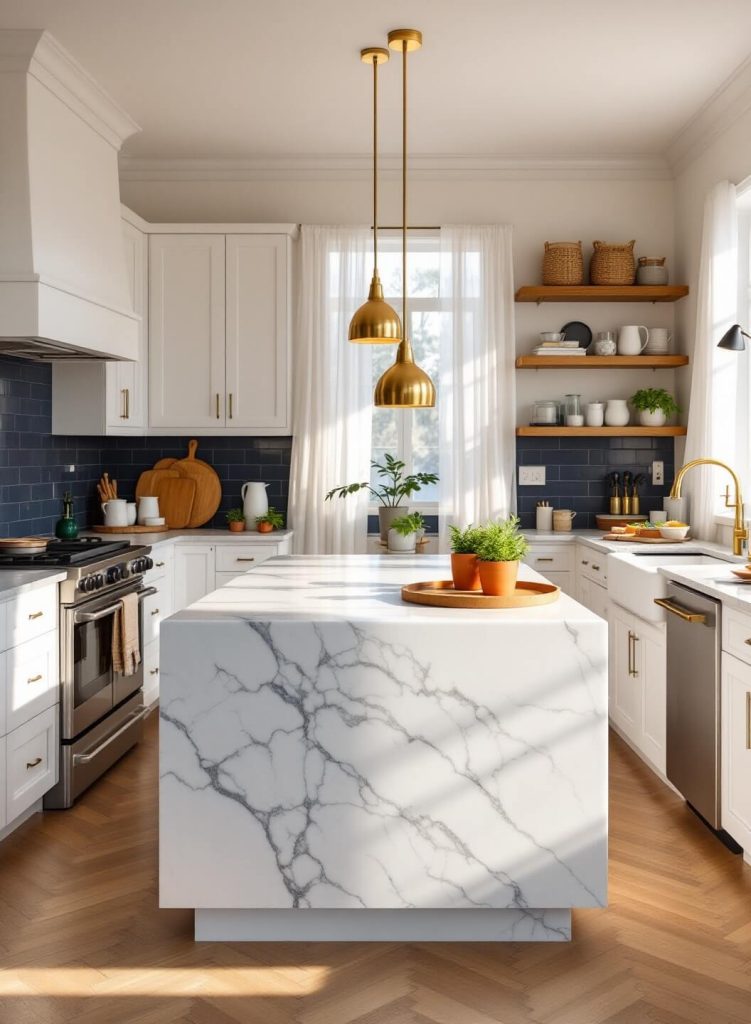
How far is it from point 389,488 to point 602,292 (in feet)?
5.58

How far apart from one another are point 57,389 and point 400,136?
94.0 inches

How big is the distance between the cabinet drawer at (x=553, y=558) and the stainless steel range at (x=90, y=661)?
221 centimetres

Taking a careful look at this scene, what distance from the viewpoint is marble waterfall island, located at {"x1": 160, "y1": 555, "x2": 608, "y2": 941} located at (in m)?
2.71

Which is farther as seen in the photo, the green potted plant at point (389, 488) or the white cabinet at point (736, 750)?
the green potted plant at point (389, 488)

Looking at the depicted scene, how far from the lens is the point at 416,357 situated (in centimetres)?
617

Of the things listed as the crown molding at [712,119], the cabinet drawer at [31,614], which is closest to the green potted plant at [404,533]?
the cabinet drawer at [31,614]

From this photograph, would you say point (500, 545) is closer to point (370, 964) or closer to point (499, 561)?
point (499, 561)

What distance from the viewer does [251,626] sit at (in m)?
2.71

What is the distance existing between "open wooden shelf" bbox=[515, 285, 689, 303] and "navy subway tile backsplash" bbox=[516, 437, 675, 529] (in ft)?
2.79

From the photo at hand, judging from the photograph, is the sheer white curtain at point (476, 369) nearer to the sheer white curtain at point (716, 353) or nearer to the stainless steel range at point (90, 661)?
the sheer white curtain at point (716, 353)

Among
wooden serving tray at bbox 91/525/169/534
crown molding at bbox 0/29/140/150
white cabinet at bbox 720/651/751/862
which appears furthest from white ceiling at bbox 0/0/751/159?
white cabinet at bbox 720/651/751/862

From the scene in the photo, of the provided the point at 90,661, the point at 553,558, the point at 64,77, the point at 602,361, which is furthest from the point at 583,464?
the point at 64,77

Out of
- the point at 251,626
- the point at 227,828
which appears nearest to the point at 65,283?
the point at 251,626

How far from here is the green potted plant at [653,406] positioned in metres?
5.87
